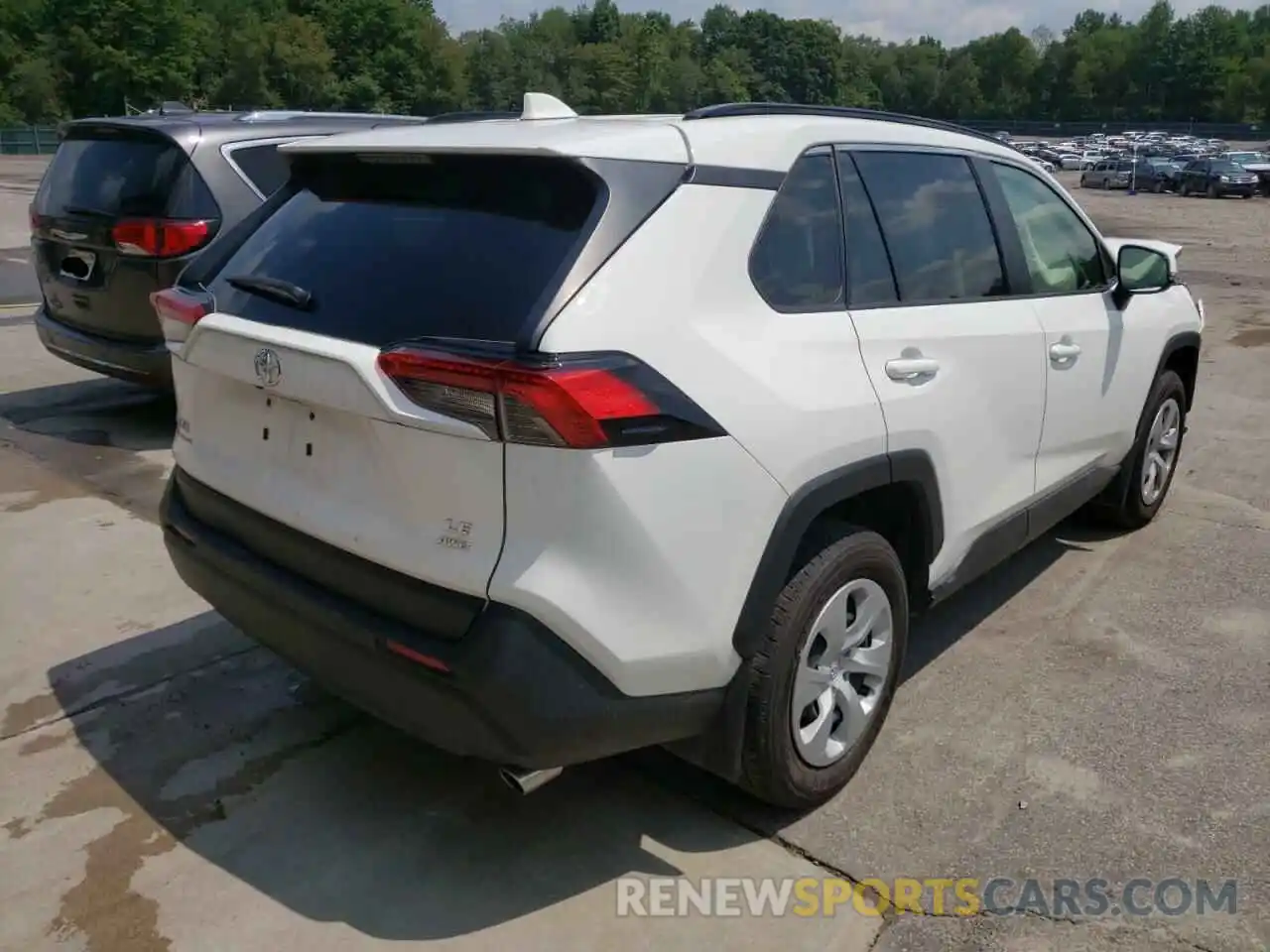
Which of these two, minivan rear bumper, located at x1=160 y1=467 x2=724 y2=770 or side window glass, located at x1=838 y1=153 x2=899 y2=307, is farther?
side window glass, located at x1=838 y1=153 x2=899 y2=307

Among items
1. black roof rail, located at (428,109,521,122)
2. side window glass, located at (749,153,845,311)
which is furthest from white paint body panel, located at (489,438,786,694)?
black roof rail, located at (428,109,521,122)

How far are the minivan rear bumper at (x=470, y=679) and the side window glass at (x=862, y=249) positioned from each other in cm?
124

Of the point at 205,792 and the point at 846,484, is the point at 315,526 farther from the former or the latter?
the point at 846,484

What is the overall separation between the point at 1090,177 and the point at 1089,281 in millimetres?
49660

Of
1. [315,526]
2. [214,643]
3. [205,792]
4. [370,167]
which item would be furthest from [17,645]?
[370,167]

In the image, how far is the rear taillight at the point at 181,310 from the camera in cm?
307

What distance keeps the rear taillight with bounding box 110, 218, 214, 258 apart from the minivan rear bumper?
3629mm

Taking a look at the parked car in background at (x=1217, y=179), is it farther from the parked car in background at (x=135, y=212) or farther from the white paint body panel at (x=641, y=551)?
the white paint body panel at (x=641, y=551)

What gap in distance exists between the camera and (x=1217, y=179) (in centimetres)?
4100

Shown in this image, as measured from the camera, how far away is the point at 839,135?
3.20 metres

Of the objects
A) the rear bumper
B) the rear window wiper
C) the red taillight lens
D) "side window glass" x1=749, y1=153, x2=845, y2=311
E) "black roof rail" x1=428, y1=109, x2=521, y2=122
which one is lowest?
the rear bumper

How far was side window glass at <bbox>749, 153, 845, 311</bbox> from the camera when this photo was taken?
281 cm

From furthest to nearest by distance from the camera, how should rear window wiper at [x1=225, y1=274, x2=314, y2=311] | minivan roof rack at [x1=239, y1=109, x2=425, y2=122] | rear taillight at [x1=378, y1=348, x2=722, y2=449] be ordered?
minivan roof rack at [x1=239, y1=109, x2=425, y2=122], rear window wiper at [x1=225, y1=274, x2=314, y2=311], rear taillight at [x1=378, y1=348, x2=722, y2=449]

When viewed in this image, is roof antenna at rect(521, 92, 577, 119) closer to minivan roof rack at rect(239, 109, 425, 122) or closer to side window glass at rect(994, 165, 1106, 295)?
side window glass at rect(994, 165, 1106, 295)
